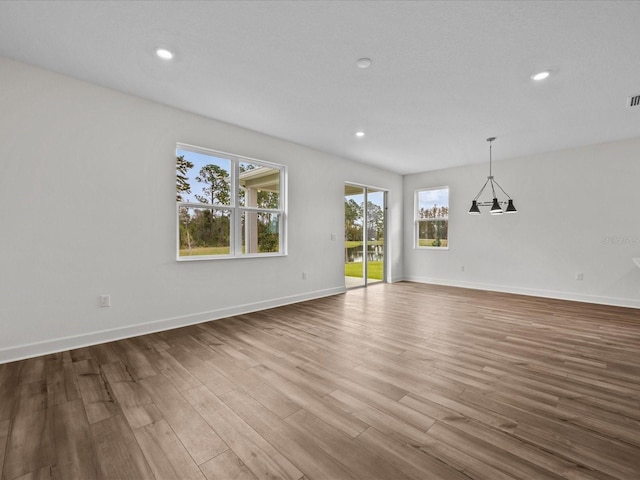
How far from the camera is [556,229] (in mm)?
5488

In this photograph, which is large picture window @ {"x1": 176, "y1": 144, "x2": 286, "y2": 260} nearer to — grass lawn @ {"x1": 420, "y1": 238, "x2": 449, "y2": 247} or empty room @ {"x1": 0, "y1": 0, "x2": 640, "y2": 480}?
empty room @ {"x1": 0, "y1": 0, "x2": 640, "y2": 480}

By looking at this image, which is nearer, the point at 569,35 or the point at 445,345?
the point at 569,35

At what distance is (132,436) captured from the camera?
5.42 ft

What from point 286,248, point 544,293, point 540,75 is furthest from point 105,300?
point 544,293

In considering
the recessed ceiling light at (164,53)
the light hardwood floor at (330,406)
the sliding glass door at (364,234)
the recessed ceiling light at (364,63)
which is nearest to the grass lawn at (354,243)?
the sliding glass door at (364,234)

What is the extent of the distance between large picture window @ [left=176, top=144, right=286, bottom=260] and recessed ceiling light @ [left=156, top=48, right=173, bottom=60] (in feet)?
4.17

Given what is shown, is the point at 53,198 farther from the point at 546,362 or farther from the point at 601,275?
the point at 601,275

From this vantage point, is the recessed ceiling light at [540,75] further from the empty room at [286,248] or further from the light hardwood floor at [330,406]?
the light hardwood floor at [330,406]

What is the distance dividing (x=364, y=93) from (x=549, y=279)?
5152mm

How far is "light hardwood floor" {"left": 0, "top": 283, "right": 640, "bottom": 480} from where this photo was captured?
146cm

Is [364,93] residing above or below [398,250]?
above

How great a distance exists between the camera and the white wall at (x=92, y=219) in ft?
8.84

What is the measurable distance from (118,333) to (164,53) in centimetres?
290

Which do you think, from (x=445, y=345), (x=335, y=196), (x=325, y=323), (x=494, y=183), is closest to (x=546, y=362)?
(x=445, y=345)
